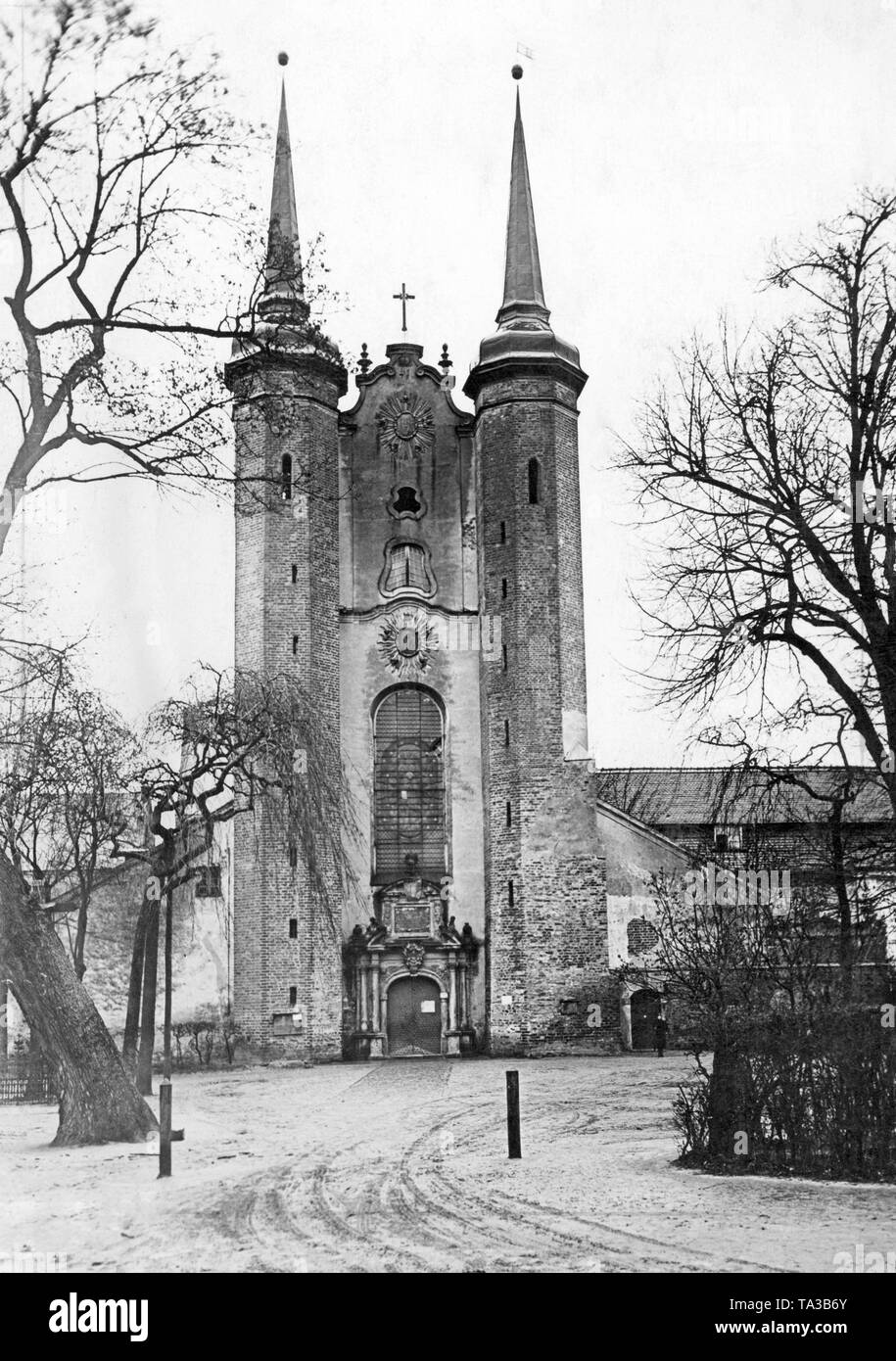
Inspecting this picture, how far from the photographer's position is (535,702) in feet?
108

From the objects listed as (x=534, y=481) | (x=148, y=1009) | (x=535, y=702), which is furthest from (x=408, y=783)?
(x=148, y=1009)

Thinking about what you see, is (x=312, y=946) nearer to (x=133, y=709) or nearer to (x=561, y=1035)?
(x=561, y=1035)

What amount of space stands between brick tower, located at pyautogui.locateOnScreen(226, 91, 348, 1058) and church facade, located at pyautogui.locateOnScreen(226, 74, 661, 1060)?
0.05 meters

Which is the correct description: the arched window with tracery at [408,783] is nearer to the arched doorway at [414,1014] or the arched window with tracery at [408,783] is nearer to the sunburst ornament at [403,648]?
the sunburst ornament at [403,648]

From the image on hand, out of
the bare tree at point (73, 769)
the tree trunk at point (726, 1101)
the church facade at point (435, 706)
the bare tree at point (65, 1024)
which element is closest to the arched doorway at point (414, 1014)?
the church facade at point (435, 706)

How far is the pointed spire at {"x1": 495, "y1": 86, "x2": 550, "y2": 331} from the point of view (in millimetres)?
35562

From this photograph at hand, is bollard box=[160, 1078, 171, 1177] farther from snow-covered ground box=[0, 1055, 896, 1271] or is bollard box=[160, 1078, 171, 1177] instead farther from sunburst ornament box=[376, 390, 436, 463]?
sunburst ornament box=[376, 390, 436, 463]

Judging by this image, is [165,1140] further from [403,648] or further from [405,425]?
[405,425]

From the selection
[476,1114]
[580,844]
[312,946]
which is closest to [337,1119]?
[476,1114]

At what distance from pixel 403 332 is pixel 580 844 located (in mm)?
13553

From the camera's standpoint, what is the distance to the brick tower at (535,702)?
31.7 meters

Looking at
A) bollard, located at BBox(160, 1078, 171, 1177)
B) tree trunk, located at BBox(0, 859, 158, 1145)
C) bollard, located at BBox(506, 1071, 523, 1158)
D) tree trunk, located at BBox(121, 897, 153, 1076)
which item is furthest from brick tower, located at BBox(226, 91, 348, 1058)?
bollard, located at BBox(160, 1078, 171, 1177)

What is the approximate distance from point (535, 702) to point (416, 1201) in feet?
68.0

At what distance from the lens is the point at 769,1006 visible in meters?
13.9
